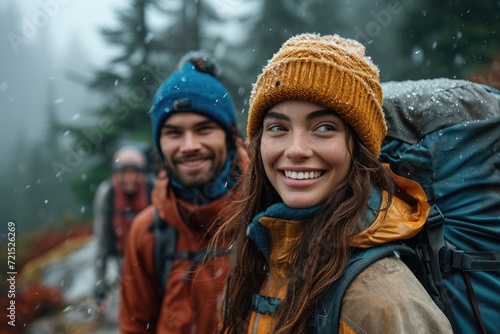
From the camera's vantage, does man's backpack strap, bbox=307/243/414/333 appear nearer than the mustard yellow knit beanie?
Yes

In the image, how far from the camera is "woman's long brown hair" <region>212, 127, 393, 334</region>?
179cm

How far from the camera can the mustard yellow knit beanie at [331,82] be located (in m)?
1.98

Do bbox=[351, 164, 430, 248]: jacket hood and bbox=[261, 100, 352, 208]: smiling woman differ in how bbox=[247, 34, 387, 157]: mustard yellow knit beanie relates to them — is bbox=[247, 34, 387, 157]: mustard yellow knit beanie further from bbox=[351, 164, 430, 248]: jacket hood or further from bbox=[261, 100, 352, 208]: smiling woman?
bbox=[351, 164, 430, 248]: jacket hood

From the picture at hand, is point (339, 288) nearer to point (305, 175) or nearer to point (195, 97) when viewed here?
point (305, 175)

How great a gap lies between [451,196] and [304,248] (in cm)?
68

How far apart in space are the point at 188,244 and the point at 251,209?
1.09 meters

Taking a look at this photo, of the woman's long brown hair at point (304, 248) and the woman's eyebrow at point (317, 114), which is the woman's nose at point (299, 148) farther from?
the woman's long brown hair at point (304, 248)

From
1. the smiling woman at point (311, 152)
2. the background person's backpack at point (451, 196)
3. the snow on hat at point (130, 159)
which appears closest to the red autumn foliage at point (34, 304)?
the snow on hat at point (130, 159)

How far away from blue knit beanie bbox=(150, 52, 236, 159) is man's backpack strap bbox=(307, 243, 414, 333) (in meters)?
1.93

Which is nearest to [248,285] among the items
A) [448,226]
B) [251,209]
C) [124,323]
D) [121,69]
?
[251,209]

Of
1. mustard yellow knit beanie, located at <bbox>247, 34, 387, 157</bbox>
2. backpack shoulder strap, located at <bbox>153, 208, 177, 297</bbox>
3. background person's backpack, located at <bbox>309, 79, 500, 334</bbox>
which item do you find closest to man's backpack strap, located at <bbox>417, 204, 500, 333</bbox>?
background person's backpack, located at <bbox>309, 79, 500, 334</bbox>

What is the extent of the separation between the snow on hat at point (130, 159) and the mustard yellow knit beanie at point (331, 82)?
5575 mm

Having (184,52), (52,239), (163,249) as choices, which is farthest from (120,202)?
(52,239)

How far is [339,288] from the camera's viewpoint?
1.69 metres
